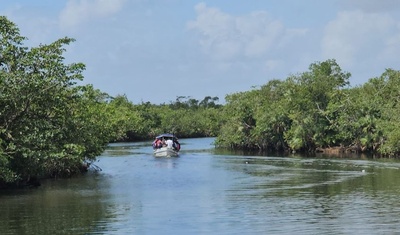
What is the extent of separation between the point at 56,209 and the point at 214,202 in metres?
5.72

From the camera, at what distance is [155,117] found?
334 feet

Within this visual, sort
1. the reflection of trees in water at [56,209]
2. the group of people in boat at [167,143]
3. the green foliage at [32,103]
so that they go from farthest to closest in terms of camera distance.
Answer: the group of people in boat at [167,143], the green foliage at [32,103], the reflection of trees in water at [56,209]

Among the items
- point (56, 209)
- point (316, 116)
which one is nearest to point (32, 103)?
point (56, 209)

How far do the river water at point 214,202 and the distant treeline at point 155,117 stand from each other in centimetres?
181

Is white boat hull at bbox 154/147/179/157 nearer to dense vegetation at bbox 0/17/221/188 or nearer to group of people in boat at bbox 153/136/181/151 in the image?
group of people in boat at bbox 153/136/181/151

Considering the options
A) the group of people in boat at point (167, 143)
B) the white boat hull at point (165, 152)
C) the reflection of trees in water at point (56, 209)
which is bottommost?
the reflection of trees in water at point (56, 209)

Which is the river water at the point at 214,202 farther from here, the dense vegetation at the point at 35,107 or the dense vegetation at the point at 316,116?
the dense vegetation at the point at 316,116

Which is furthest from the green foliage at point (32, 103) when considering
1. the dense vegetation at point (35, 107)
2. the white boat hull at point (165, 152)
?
the white boat hull at point (165, 152)

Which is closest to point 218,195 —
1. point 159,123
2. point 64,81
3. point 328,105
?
point 64,81

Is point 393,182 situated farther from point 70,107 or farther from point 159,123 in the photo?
point 159,123

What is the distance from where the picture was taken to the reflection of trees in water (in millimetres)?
18641

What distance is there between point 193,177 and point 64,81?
431 inches

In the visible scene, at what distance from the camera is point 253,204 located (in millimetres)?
22969

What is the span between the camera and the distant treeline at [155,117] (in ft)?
84.5
